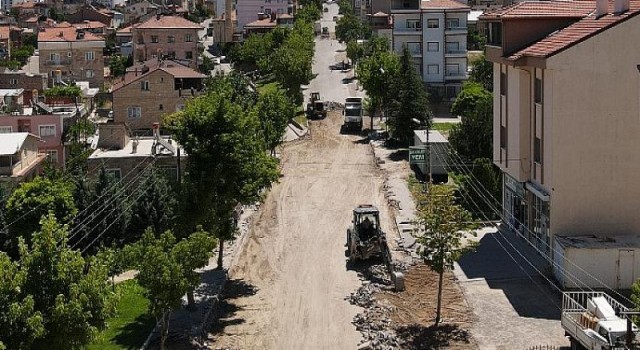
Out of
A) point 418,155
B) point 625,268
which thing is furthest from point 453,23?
point 625,268

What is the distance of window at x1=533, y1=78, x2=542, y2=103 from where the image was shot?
30.7m

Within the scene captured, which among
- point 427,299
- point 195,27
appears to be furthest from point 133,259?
point 195,27

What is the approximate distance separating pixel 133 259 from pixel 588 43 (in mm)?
14913

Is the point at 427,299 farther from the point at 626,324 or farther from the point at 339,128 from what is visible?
the point at 339,128

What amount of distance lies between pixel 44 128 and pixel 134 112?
31.2ft

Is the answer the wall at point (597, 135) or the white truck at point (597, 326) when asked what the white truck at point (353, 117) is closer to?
the wall at point (597, 135)

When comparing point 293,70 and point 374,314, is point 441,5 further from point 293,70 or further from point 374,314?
point 374,314

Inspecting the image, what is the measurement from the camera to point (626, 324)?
1991 centimetres

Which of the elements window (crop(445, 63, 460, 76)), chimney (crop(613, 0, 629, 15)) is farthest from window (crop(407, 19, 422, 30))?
chimney (crop(613, 0, 629, 15))

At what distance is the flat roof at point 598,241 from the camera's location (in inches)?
1104

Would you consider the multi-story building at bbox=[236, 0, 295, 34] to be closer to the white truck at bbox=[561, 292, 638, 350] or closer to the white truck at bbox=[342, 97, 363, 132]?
the white truck at bbox=[342, 97, 363, 132]

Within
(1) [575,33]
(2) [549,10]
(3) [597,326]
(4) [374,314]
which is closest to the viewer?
(3) [597,326]

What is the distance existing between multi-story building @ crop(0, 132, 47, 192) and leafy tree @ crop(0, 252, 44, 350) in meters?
28.3

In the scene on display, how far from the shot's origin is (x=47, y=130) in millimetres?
54438
